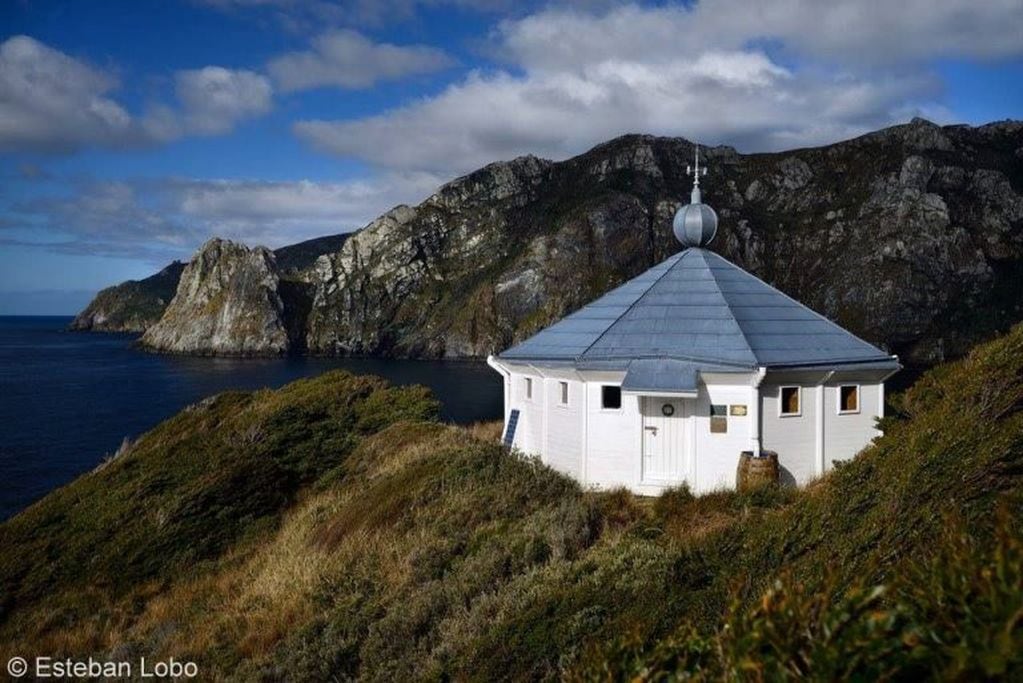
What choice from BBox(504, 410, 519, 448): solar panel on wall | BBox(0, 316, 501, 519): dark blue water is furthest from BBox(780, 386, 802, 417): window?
BBox(0, 316, 501, 519): dark blue water

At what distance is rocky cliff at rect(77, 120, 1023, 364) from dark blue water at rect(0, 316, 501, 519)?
68.9ft

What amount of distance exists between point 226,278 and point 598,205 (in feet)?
266

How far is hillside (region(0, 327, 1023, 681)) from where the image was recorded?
3805 millimetres

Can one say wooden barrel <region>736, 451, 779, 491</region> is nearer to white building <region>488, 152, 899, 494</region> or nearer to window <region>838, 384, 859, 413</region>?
white building <region>488, 152, 899, 494</region>

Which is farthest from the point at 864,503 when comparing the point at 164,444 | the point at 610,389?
the point at 164,444

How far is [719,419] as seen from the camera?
1802cm

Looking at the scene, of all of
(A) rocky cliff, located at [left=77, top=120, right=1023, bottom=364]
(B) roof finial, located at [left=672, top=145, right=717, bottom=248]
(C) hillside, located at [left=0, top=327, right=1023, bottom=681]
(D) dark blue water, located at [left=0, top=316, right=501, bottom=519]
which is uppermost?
(A) rocky cliff, located at [left=77, top=120, right=1023, bottom=364]

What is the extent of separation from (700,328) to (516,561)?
9.69 m

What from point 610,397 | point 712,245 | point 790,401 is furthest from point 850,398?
point 712,245

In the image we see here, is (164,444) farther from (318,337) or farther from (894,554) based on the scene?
(318,337)

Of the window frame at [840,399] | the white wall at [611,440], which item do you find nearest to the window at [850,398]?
the window frame at [840,399]

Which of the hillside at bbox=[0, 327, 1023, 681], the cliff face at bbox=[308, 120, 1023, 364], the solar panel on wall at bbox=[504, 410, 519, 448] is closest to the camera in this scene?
the hillside at bbox=[0, 327, 1023, 681]

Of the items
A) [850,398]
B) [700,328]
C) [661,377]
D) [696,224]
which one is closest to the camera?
[661,377]

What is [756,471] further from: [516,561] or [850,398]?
[516,561]
